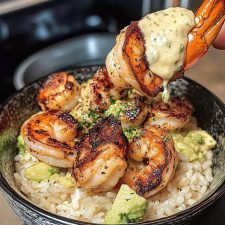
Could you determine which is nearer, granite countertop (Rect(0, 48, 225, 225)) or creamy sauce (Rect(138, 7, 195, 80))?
creamy sauce (Rect(138, 7, 195, 80))

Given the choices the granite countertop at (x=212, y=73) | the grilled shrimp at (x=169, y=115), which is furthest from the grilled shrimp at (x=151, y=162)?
the granite countertop at (x=212, y=73)

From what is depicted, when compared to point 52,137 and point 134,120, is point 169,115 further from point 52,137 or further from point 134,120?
point 52,137

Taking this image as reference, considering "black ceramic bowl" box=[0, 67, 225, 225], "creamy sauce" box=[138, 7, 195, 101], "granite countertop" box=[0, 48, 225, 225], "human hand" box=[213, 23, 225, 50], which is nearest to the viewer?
"black ceramic bowl" box=[0, 67, 225, 225]

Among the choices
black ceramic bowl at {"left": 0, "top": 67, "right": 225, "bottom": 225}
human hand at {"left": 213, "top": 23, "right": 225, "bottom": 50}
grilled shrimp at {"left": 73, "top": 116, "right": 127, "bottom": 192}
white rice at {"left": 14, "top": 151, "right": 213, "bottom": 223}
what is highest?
human hand at {"left": 213, "top": 23, "right": 225, "bottom": 50}

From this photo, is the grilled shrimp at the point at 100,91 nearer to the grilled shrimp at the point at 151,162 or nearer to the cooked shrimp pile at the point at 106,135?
the cooked shrimp pile at the point at 106,135

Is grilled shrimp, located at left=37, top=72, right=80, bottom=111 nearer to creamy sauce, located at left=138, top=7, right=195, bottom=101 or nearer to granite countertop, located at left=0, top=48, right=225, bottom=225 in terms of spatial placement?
creamy sauce, located at left=138, top=7, right=195, bottom=101

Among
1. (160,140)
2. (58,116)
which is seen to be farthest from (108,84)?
(160,140)

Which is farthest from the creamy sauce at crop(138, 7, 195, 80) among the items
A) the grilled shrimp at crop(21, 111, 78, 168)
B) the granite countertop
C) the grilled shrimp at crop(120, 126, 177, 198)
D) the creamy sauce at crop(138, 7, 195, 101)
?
the granite countertop

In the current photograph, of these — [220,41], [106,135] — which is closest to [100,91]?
[106,135]
